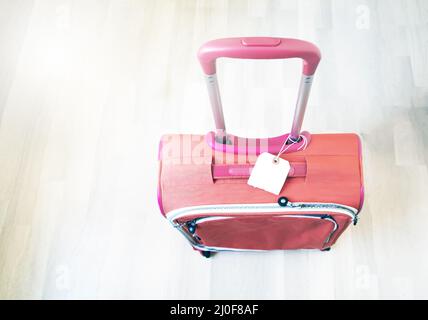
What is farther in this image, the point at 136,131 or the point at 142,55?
the point at 142,55

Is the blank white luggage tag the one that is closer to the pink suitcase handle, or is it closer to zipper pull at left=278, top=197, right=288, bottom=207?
zipper pull at left=278, top=197, right=288, bottom=207

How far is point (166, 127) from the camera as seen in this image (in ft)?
4.11

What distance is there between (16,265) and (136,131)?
0.57m

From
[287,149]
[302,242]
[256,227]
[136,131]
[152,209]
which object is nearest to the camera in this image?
[287,149]

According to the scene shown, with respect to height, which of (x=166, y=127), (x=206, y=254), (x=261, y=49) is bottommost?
(x=206, y=254)

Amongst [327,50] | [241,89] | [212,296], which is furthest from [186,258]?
[327,50]

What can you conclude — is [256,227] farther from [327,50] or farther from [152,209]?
[327,50]

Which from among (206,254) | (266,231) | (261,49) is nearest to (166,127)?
(206,254)

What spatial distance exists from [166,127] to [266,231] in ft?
1.94

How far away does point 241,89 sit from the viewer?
1292 mm

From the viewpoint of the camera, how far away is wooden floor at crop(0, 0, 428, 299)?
1.04m

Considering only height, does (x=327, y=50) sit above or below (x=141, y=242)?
above

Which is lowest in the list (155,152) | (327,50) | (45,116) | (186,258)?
(186,258)

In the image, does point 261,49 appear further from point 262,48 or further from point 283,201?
point 283,201
